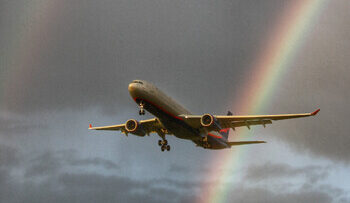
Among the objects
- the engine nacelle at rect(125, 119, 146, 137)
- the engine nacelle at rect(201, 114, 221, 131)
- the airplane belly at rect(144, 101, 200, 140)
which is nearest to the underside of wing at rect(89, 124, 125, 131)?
the engine nacelle at rect(125, 119, 146, 137)

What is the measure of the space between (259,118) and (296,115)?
5.57 meters

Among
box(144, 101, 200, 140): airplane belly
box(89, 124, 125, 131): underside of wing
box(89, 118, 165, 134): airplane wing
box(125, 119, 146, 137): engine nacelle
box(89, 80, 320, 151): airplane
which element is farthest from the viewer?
box(89, 124, 125, 131): underside of wing

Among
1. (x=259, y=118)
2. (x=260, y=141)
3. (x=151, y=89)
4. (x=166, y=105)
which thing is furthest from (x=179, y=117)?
(x=260, y=141)

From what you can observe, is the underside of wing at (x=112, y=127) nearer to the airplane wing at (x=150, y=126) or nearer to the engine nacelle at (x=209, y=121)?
the airplane wing at (x=150, y=126)

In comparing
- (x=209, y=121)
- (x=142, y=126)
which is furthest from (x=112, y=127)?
(x=209, y=121)

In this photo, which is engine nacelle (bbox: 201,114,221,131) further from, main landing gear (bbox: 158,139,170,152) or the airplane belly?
main landing gear (bbox: 158,139,170,152)

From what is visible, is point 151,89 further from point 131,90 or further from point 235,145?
point 235,145

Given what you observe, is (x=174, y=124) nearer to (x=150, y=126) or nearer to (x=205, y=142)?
(x=150, y=126)

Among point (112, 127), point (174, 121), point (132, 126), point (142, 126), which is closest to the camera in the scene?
point (174, 121)

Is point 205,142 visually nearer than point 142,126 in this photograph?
No

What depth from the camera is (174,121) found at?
5550 cm

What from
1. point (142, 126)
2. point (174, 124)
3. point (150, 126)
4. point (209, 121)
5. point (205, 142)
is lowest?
point (209, 121)

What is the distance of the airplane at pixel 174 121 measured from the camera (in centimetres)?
5062

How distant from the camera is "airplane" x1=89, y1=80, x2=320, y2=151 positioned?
50625mm
